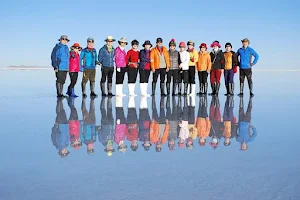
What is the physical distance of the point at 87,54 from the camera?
610 inches

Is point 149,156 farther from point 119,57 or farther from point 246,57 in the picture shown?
point 246,57

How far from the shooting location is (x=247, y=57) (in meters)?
16.2

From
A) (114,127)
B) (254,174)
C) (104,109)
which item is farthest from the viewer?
(104,109)

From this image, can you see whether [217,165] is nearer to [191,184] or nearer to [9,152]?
[191,184]

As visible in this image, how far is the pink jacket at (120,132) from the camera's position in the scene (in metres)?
6.75

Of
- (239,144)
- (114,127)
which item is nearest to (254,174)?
(239,144)

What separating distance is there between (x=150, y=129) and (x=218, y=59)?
31.3 feet


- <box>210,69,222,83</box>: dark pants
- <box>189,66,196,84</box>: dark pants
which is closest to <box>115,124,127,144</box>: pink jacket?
<box>189,66,196,84</box>: dark pants

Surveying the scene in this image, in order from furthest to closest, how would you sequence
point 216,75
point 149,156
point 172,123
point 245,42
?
point 216,75, point 245,42, point 172,123, point 149,156

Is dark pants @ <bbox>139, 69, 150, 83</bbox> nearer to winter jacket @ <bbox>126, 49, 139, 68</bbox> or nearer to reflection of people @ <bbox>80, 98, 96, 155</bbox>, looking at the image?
winter jacket @ <bbox>126, 49, 139, 68</bbox>

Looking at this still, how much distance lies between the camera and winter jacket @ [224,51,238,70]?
16.6 metres

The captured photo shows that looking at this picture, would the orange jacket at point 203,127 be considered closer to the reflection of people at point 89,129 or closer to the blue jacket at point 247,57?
the reflection of people at point 89,129

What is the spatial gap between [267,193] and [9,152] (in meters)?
3.62

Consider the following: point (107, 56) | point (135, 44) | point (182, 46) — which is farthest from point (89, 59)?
point (182, 46)
